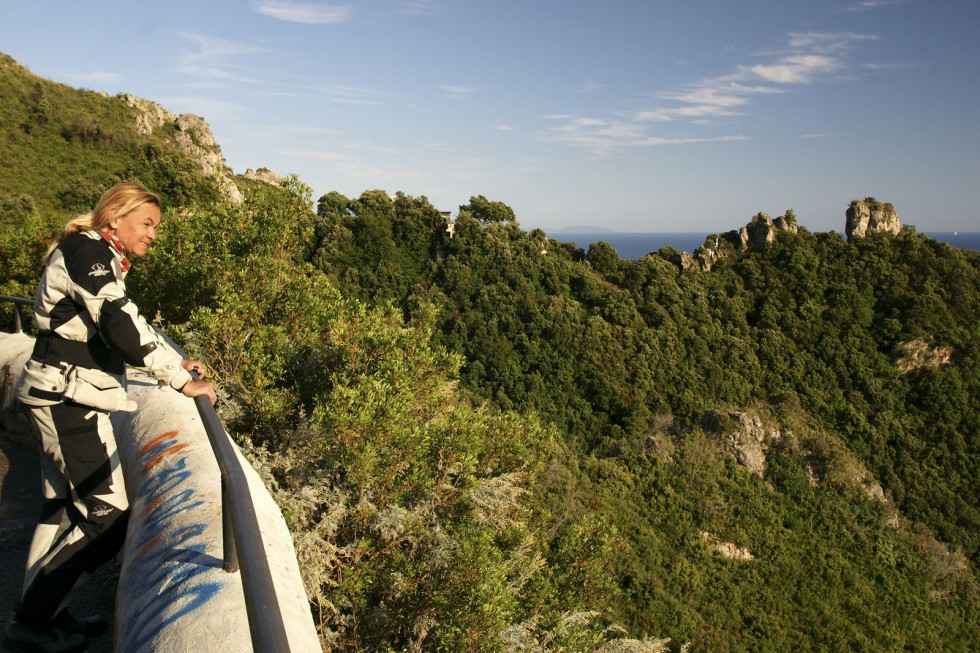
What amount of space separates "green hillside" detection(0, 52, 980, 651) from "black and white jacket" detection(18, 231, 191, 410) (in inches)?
134

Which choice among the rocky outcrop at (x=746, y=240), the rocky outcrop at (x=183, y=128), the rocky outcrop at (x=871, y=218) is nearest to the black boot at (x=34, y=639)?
the rocky outcrop at (x=183, y=128)

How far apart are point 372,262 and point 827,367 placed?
36029 mm

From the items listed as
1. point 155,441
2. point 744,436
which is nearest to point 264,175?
point 744,436

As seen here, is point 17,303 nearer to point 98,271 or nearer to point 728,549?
point 98,271

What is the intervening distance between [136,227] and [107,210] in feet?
0.50

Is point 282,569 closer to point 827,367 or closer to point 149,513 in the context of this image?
point 149,513

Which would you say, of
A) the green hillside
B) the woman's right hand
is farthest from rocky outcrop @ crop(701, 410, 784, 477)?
Result: the woman's right hand

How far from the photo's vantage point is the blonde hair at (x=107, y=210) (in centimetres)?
297

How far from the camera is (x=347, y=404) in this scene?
255 inches

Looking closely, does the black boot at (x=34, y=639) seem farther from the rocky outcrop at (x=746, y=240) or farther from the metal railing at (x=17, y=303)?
the rocky outcrop at (x=746, y=240)

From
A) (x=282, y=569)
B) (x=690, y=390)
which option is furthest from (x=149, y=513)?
(x=690, y=390)

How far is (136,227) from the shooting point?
10.2ft

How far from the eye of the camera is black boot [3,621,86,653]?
3.09m

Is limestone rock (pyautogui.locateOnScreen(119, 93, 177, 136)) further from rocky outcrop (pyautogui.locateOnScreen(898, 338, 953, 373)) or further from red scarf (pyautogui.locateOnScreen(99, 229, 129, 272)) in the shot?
rocky outcrop (pyautogui.locateOnScreen(898, 338, 953, 373))
